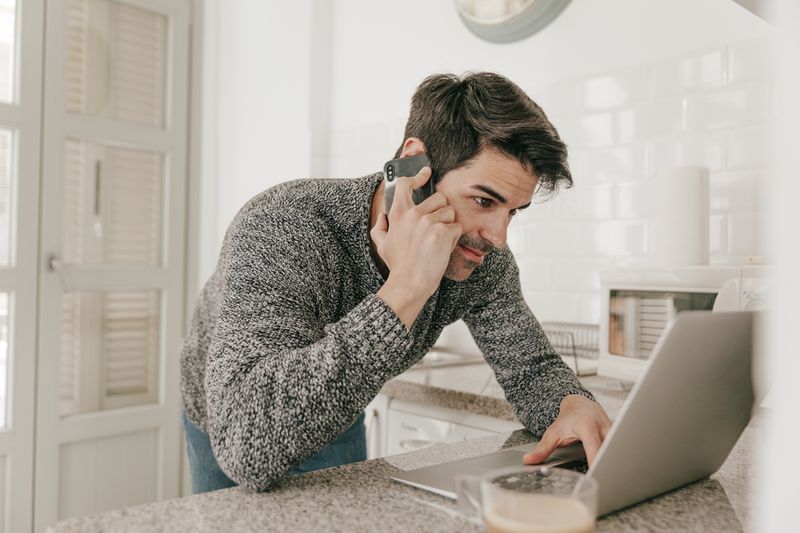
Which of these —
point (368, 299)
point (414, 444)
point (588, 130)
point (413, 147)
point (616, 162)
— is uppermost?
point (588, 130)

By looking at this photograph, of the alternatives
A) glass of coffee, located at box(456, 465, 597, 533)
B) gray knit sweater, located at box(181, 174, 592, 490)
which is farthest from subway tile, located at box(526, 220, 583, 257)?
glass of coffee, located at box(456, 465, 597, 533)

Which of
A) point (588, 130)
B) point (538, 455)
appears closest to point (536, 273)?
point (588, 130)

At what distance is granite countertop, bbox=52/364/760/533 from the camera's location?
670 mm

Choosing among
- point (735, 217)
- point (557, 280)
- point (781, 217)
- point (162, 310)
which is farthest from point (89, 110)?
point (781, 217)

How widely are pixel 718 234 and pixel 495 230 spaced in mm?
989

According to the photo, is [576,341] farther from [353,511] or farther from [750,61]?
[353,511]

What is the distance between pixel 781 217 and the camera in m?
0.32

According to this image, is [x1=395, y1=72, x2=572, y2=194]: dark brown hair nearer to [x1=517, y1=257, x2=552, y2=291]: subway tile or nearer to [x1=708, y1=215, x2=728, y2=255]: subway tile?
[x1=708, y1=215, x2=728, y2=255]: subway tile

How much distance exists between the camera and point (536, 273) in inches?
87.6

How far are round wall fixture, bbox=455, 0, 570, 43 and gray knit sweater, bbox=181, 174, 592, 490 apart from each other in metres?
1.15

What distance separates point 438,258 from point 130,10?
248 centimetres

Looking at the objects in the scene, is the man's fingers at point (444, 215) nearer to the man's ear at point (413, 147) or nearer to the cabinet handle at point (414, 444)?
the man's ear at point (413, 147)

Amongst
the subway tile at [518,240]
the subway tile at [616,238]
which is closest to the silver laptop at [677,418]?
the subway tile at [616,238]

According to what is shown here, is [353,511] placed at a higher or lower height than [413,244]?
lower
